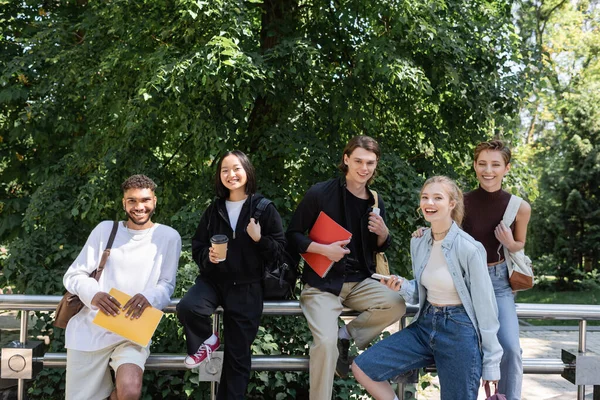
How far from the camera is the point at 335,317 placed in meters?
3.61

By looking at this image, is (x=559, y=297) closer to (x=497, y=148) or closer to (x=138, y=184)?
(x=497, y=148)

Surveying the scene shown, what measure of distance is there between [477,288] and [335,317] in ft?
2.78

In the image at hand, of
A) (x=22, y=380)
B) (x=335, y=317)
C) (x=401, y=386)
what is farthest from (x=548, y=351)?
(x=22, y=380)

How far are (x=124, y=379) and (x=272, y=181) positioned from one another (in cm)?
361

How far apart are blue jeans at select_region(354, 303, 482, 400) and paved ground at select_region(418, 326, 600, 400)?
1888mm

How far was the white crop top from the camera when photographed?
331 centimetres

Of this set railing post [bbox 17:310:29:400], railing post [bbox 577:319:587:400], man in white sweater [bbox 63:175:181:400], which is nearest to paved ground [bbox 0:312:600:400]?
railing post [bbox 577:319:587:400]

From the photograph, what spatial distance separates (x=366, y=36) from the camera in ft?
23.6

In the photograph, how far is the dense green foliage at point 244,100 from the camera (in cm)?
602

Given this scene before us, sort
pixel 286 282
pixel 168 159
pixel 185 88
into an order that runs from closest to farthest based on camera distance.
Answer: pixel 286 282
pixel 185 88
pixel 168 159

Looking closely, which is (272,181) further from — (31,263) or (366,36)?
(31,263)

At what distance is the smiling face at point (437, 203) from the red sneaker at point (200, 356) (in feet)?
4.75

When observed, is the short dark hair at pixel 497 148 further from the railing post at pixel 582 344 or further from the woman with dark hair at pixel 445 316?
the railing post at pixel 582 344

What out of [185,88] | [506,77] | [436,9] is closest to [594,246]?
[506,77]
